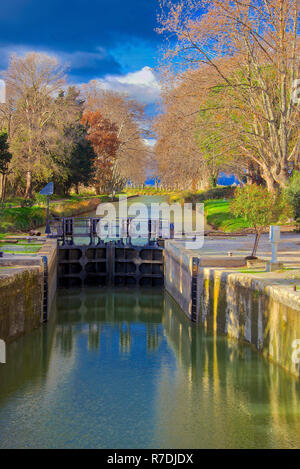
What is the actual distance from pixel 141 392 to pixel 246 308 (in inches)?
149

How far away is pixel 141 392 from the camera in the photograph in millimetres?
Result: 12891

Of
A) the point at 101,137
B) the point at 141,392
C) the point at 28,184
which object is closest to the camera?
the point at 141,392

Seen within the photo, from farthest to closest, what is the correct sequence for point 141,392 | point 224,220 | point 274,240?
point 224,220
point 274,240
point 141,392

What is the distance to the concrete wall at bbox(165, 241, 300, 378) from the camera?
41.2 ft

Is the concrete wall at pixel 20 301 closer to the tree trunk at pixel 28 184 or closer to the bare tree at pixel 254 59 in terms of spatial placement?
the bare tree at pixel 254 59

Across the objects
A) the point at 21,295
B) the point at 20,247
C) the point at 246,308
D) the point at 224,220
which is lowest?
the point at 246,308

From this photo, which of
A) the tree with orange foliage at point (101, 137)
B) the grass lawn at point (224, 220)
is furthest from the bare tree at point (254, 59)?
the tree with orange foliage at point (101, 137)

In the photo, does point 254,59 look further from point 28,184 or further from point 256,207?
point 28,184

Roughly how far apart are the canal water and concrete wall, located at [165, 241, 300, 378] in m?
0.36

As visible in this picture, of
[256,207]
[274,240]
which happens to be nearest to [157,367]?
[274,240]

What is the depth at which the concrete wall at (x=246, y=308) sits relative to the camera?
1256 centimetres

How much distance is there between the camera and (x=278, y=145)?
32062mm

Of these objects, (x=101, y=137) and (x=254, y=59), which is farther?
(x=101, y=137)
